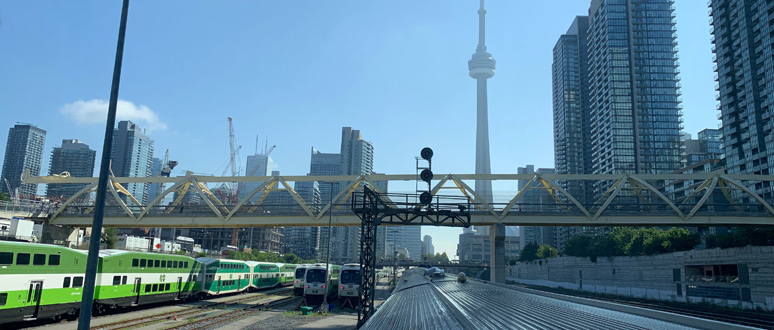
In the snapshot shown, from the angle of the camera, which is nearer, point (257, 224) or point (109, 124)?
A: point (109, 124)

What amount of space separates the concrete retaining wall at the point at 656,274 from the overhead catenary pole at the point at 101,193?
187 feet

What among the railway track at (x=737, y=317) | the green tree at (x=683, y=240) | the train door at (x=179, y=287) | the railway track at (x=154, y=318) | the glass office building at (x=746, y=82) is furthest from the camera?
the glass office building at (x=746, y=82)

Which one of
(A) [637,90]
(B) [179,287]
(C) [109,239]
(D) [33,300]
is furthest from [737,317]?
(A) [637,90]

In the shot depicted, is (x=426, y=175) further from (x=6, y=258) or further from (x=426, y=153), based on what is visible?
(x=6, y=258)

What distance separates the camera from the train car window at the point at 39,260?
26.6 meters

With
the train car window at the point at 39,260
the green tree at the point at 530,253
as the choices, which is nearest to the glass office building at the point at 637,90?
the green tree at the point at 530,253

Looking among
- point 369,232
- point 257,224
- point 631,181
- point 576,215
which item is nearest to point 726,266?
point 631,181

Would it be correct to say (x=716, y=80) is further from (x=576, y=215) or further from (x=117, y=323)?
(x=117, y=323)

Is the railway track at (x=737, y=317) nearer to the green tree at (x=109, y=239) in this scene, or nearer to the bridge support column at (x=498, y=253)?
the bridge support column at (x=498, y=253)

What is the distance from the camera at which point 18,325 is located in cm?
2812

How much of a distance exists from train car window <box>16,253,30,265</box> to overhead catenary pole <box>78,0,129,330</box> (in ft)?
59.9

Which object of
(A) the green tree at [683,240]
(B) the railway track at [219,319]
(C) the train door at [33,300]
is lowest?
(B) the railway track at [219,319]

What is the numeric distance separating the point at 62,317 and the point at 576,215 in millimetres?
41384

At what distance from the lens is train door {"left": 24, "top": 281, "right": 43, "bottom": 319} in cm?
2620
